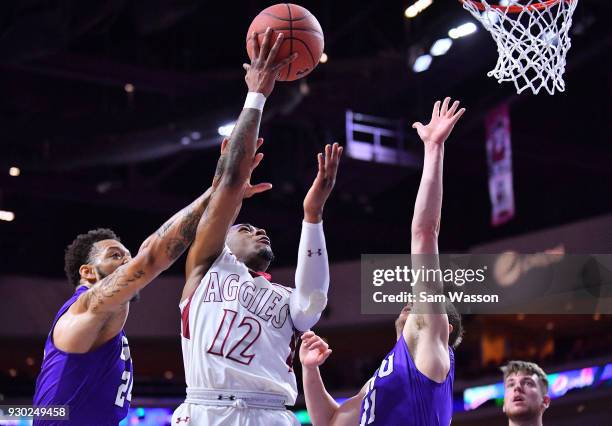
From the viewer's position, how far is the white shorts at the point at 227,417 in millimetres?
4164

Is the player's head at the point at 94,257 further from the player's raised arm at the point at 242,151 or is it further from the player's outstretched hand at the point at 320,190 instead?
the player's outstretched hand at the point at 320,190

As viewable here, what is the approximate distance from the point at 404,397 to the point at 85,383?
1632mm

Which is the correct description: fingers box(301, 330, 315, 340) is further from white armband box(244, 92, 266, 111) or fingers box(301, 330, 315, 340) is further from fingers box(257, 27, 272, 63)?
fingers box(257, 27, 272, 63)

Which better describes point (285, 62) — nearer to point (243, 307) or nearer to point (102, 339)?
point (243, 307)

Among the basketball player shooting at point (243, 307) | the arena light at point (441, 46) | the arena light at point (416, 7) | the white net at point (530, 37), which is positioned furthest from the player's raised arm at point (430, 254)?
the arena light at point (441, 46)

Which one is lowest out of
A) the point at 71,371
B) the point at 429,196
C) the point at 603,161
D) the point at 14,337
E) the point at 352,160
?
the point at 71,371

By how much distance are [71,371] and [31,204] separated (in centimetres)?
1572

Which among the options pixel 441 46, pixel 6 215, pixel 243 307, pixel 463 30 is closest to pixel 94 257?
pixel 243 307

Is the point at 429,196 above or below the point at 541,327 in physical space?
below

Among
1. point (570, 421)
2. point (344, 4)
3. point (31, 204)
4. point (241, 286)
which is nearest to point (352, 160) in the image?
point (344, 4)

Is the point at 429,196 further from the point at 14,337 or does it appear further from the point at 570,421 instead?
the point at 14,337

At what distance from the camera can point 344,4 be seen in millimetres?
13961

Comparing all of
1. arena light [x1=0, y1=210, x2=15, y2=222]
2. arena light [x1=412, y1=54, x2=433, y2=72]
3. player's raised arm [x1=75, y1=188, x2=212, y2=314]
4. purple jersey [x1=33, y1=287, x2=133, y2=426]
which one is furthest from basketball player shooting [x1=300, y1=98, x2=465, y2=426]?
arena light [x1=0, y1=210, x2=15, y2=222]

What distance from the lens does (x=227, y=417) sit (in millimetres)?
4160
